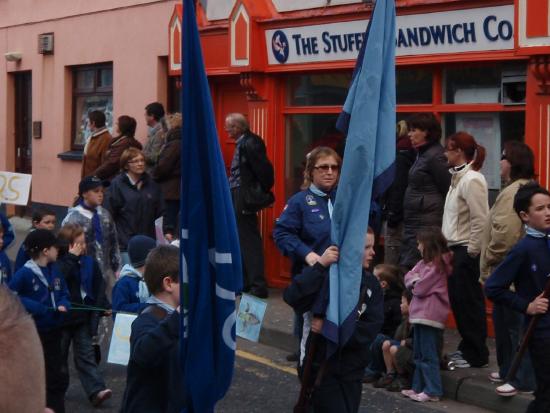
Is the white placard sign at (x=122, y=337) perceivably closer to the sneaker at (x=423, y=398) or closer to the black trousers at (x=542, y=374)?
the black trousers at (x=542, y=374)

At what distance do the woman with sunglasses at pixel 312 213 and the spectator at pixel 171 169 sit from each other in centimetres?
518

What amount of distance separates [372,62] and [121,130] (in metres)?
7.87

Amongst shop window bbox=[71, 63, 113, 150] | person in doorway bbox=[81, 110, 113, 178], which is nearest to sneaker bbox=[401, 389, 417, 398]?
person in doorway bbox=[81, 110, 113, 178]

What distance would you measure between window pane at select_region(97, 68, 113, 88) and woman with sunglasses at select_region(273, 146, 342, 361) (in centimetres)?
1024

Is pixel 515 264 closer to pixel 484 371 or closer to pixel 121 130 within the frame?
pixel 484 371

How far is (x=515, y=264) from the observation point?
6855 mm

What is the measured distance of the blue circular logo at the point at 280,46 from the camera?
41.2ft

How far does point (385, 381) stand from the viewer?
881cm

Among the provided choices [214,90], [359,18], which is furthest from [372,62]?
[214,90]

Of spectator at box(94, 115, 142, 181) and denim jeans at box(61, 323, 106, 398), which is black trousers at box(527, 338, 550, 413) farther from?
spectator at box(94, 115, 142, 181)

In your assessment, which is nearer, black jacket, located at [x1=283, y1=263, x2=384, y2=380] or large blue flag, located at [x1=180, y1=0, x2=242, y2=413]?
large blue flag, located at [x1=180, y1=0, x2=242, y2=413]

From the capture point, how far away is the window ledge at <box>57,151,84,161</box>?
18062 mm

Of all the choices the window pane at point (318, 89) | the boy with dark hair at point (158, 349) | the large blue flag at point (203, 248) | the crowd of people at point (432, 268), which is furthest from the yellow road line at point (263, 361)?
the large blue flag at point (203, 248)

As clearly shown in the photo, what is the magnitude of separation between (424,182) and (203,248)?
17.4 feet
